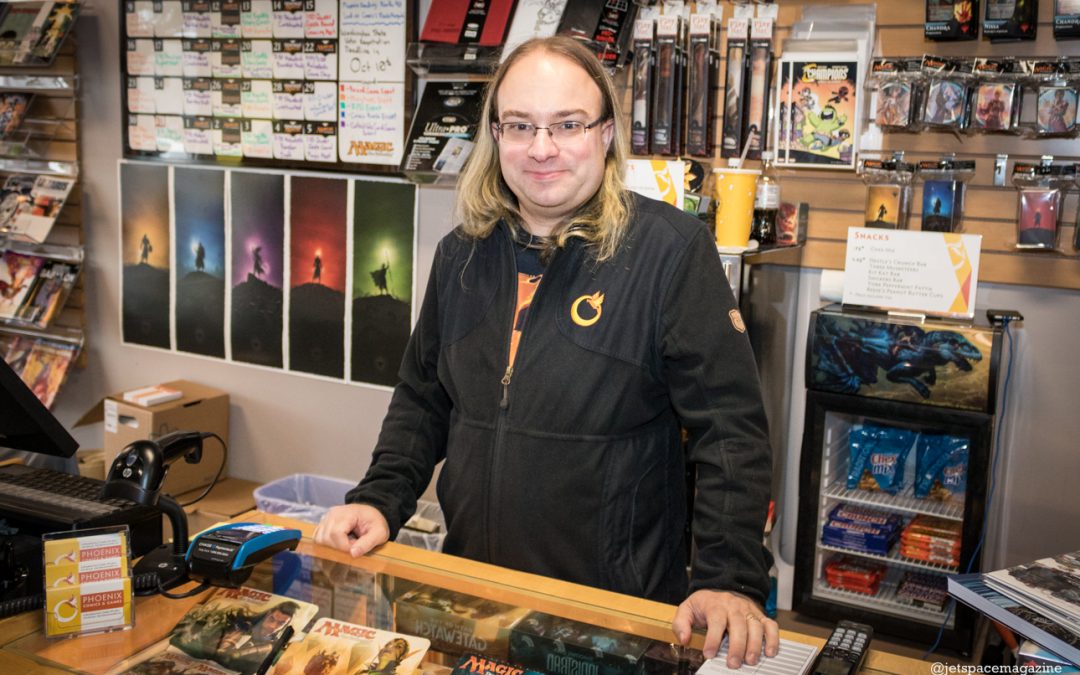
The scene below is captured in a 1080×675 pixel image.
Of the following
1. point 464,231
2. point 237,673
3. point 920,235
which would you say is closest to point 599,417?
point 464,231

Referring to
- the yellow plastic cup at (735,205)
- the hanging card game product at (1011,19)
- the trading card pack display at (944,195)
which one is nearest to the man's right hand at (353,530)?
the yellow plastic cup at (735,205)

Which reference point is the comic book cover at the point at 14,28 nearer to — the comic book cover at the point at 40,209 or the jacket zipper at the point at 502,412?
the comic book cover at the point at 40,209

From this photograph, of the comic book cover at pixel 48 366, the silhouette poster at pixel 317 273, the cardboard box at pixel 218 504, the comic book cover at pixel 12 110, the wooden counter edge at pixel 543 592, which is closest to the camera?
the wooden counter edge at pixel 543 592

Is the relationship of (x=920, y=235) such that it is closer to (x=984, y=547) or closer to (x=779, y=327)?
(x=779, y=327)

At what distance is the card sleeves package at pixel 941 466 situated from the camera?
3.22 m

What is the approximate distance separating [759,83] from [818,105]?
22cm

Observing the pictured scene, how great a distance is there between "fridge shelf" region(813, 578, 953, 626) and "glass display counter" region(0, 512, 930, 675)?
6.56ft

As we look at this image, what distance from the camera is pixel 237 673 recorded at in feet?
4.31

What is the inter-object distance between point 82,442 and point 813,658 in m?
4.82

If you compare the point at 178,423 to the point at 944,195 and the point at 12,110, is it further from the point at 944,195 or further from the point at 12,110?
the point at 944,195

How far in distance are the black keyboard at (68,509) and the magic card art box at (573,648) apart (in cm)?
69

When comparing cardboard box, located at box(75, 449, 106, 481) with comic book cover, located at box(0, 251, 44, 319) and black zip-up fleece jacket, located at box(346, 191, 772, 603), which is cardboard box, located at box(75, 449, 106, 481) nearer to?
comic book cover, located at box(0, 251, 44, 319)

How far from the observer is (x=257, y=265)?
4.53 meters

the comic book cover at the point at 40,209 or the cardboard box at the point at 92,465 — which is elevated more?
the comic book cover at the point at 40,209
